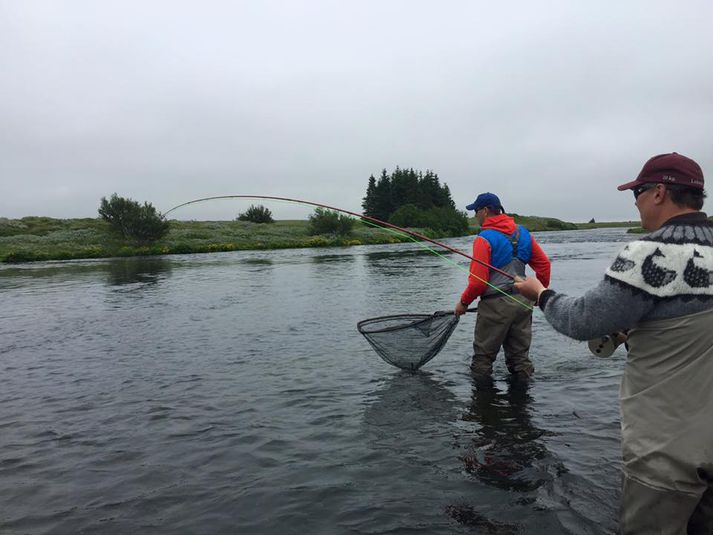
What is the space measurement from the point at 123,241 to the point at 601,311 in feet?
212

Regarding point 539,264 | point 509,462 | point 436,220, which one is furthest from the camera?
point 436,220

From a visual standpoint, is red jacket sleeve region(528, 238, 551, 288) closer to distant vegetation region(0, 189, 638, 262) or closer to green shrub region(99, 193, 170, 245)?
distant vegetation region(0, 189, 638, 262)

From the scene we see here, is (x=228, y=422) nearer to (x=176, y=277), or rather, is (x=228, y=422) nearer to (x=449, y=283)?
(x=449, y=283)

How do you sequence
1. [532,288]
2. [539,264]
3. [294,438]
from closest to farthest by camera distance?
[532,288] < [294,438] < [539,264]

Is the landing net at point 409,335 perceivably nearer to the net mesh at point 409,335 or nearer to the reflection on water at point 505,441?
the net mesh at point 409,335

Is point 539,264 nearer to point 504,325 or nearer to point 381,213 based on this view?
point 504,325

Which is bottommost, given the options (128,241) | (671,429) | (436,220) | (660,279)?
(671,429)

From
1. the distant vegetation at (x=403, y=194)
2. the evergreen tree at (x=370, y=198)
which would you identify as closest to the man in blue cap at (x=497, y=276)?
the distant vegetation at (x=403, y=194)

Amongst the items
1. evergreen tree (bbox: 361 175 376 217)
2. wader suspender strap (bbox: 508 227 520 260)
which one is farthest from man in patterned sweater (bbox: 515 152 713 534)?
evergreen tree (bbox: 361 175 376 217)

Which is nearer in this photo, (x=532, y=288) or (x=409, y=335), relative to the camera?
(x=532, y=288)

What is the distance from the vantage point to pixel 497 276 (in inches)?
293

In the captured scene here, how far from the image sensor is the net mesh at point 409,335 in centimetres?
845

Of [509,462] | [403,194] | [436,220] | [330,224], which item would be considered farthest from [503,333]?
[403,194]

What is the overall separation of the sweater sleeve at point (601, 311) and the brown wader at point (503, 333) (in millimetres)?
4256
